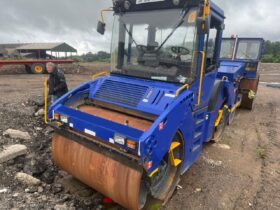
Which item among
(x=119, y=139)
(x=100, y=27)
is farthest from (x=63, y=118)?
(x=100, y=27)

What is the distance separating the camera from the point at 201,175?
4633 mm

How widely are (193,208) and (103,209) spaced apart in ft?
4.25

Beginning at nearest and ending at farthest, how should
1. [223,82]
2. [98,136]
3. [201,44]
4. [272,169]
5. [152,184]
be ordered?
1. [98,136]
2. [152,184]
3. [201,44]
4. [272,169]
5. [223,82]

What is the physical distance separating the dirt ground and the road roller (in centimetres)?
38

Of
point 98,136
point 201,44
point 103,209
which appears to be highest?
point 201,44

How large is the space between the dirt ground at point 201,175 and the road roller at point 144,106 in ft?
1.26

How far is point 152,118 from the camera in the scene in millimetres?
3561

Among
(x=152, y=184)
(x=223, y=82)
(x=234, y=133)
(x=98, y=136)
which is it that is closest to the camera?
(x=98, y=136)

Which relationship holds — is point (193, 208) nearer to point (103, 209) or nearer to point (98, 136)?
point (103, 209)

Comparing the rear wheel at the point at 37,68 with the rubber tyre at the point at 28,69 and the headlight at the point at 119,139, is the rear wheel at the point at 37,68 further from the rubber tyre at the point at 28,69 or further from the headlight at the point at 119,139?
the headlight at the point at 119,139

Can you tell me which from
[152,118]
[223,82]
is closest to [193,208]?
[152,118]

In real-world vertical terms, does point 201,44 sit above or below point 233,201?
above

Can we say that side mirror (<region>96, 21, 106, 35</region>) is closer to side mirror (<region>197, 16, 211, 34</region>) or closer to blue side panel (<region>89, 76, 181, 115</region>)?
blue side panel (<region>89, 76, 181, 115</region>)

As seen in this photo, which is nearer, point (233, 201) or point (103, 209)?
point (103, 209)
